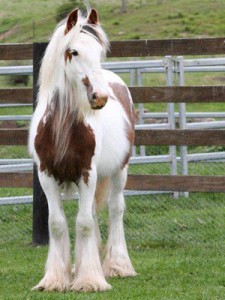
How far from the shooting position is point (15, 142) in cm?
922

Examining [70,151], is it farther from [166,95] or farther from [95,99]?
[166,95]

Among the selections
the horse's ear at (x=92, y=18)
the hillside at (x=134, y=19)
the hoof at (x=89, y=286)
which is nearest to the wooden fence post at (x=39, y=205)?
the horse's ear at (x=92, y=18)

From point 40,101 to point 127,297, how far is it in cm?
161

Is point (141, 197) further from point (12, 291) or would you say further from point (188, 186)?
point (12, 291)

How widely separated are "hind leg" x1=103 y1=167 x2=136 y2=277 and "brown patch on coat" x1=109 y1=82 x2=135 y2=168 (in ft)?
0.66

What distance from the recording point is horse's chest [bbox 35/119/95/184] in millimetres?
6722

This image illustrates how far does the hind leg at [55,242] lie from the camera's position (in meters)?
6.79

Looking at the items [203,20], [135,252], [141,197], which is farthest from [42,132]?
[203,20]

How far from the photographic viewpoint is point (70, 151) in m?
6.72

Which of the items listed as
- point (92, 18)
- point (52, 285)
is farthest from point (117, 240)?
point (92, 18)

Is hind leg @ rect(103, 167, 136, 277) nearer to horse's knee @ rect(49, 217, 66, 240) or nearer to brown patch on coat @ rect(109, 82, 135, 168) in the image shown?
brown patch on coat @ rect(109, 82, 135, 168)

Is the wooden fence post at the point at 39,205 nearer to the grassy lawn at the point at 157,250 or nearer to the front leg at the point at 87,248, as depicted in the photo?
the grassy lawn at the point at 157,250

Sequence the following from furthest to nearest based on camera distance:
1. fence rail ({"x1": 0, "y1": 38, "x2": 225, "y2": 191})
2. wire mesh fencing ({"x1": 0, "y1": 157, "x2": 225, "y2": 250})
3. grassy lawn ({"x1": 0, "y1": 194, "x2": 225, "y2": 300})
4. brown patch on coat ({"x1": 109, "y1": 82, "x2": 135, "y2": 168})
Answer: wire mesh fencing ({"x1": 0, "y1": 157, "x2": 225, "y2": 250})
fence rail ({"x1": 0, "y1": 38, "x2": 225, "y2": 191})
brown patch on coat ({"x1": 109, "y1": 82, "x2": 135, "y2": 168})
grassy lawn ({"x1": 0, "y1": 194, "x2": 225, "y2": 300})

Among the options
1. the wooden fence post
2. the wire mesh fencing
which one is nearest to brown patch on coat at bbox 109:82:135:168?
the wooden fence post
